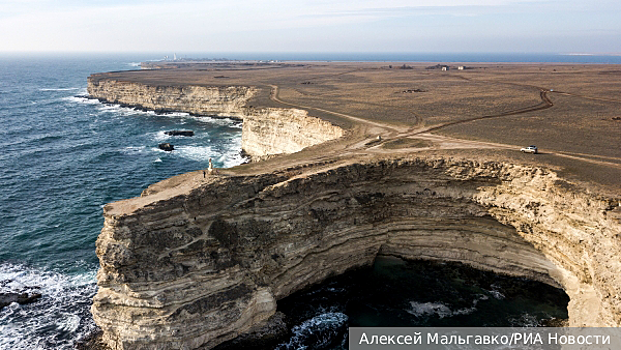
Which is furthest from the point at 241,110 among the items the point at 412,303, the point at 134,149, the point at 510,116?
the point at 412,303

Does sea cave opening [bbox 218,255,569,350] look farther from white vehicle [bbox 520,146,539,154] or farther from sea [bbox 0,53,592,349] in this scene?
white vehicle [bbox 520,146,539,154]

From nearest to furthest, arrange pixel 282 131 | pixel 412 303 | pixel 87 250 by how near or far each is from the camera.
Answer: pixel 412 303 < pixel 87 250 < pixel 282 131

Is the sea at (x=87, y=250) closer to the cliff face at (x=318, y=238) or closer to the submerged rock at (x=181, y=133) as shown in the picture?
the submerged rock at (x=181, y=133)

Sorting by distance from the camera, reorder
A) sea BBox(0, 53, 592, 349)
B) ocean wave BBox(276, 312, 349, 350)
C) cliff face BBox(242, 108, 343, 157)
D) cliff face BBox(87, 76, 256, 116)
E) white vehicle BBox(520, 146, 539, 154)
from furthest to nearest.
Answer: cliff face BBox(87, 76, 256, 116) → cliff face BBox(242, 108, 343, 157) → white vehicle BBox(520, 146, 539, 154) → sea BBox(0, 53, 592, 349) → ocean wave BBox(276, 312, 349, 350)

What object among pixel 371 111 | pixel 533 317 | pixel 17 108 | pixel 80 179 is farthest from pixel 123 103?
pixel 533 317

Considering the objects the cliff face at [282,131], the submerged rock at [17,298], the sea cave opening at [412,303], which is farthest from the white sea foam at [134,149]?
the sea cave opening at [412,303]

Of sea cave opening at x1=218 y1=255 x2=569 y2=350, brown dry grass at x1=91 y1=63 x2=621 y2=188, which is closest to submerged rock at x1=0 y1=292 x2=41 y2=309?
sea cave opening at x1=218 y1=255 x2=569 y2=350

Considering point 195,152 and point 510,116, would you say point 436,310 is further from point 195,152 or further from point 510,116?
point 195,152
